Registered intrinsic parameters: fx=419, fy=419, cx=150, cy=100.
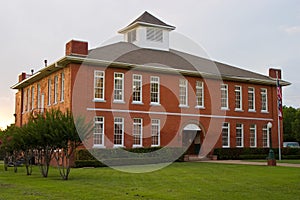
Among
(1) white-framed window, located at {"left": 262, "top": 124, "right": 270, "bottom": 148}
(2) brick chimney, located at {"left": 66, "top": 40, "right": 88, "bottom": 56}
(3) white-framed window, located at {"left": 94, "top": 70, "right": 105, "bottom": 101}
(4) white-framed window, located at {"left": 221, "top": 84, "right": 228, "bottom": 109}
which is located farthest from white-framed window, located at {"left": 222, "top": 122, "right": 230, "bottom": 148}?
(2) brick chimney, located at {"left": 66, "top": 40, "right": 88, "bottom": 56}

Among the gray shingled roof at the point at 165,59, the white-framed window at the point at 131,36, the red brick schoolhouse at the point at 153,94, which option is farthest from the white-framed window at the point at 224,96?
the white-framed window at the point at 131,36

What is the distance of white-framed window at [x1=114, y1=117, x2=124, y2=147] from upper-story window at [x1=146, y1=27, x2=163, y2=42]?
928cm

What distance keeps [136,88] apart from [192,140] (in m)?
7.21

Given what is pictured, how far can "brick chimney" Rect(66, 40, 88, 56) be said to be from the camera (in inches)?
1096

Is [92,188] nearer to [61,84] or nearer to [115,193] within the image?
[115,193]

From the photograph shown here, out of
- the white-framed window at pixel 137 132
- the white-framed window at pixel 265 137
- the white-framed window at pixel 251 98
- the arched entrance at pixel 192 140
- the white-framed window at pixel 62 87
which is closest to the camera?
the white-framed window at pixel 62 87

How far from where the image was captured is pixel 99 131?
94.1 feet

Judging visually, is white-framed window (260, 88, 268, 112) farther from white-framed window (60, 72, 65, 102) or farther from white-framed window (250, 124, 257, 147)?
white-framed window (60, 72, 65, 102)

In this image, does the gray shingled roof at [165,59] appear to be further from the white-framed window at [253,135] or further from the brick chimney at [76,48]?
the white-framed window at [253,135]

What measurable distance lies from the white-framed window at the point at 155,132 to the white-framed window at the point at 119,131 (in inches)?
99.9

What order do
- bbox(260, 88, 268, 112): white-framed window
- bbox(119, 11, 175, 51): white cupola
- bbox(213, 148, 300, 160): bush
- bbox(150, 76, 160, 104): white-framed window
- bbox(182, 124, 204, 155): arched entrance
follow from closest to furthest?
bbox(150, 76, 160, 104): white-framed window
bbox(213, 148, 300, 160): bush
bbox(182, 124, 204, 155): arched entrance
bbox(119, 11, 175, 51): white cupola
bbox(260, 88, 268, 112): white-framed window

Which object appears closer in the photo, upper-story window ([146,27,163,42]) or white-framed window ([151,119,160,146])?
white-framed window ([151,119,160,146])

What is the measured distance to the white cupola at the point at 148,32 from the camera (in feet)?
116

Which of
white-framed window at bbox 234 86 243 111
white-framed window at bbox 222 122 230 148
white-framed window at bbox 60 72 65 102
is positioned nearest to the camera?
Result: white-framed window at bbox 60 72 65 102
